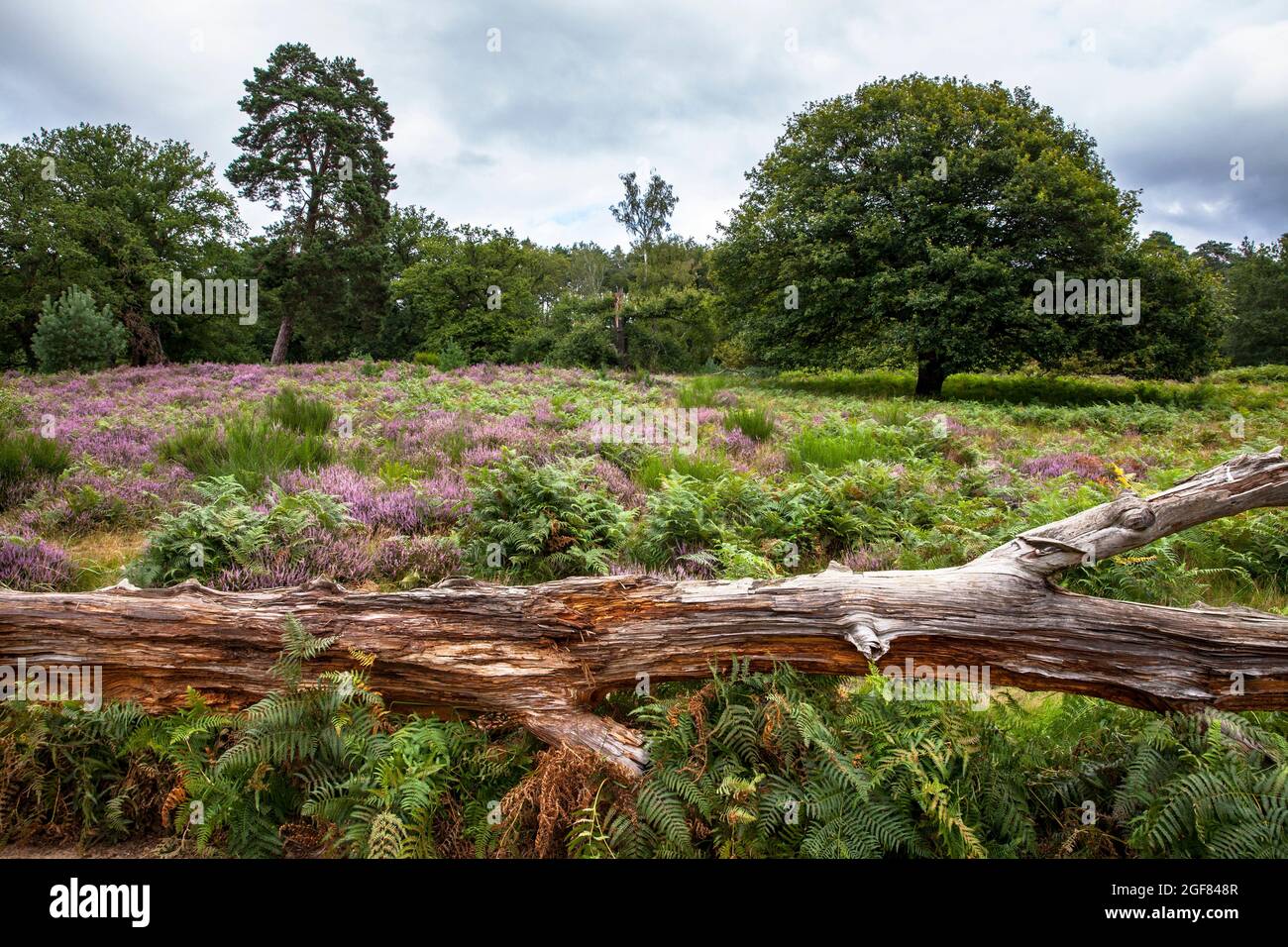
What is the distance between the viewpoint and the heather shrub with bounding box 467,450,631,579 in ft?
15.6

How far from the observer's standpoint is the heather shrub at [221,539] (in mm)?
4160

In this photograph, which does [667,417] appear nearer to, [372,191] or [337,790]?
[337,790]

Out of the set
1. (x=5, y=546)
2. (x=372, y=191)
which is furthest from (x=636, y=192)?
(x=5, y=546)

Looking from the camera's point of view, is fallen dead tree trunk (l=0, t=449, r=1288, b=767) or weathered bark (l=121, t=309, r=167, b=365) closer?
fallen dead tree trunk (l=0, t=449, r=1288, b=767)

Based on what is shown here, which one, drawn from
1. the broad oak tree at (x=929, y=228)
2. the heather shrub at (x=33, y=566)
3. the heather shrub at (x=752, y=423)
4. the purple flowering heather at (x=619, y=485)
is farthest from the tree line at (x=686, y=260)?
the heather shrub at (x=33, y=566)

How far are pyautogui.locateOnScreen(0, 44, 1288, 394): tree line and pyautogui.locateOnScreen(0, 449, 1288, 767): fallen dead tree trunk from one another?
1780 centimetres

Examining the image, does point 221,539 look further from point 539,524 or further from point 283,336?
point 283,336

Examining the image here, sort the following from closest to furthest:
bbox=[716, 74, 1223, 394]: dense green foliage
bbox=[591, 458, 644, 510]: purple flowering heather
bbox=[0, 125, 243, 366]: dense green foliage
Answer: bbox=[591, 458, 644, 510]: purple flowering heather, bbox=[716, 74, 1223, 394]: dense green foliage, bbox=[0, 125, 243, 366]: dense green foliage

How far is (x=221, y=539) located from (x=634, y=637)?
342 centimetres

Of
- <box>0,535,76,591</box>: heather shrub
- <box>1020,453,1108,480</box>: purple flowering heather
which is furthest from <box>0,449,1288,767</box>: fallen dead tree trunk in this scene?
<box>1020,453,1108,480</box>: purple flowering heather

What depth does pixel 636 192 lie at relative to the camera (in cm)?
5241

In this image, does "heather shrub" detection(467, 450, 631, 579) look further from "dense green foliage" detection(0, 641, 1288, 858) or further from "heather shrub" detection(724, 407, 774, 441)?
"heather shrub" detection(724, 407, 774, 441)

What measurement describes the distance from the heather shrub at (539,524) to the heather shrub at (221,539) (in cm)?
128
